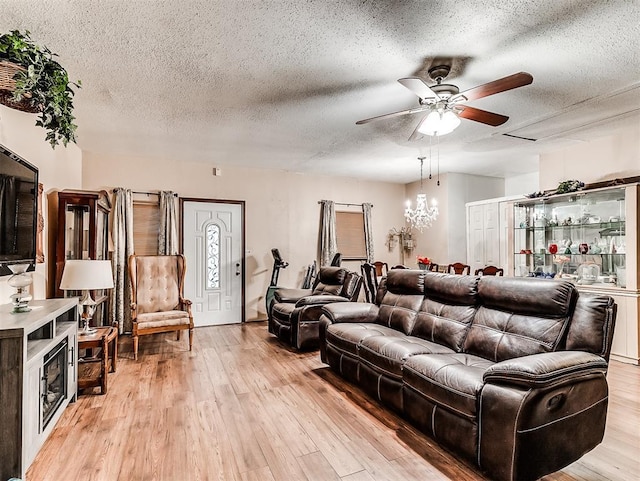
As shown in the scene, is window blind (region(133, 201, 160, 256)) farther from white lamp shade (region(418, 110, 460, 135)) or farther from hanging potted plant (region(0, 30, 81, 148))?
white lamp shade (region(418, 110, 460, 135))

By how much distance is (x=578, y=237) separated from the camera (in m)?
4.66

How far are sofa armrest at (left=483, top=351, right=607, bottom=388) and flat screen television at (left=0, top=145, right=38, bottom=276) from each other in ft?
10.3

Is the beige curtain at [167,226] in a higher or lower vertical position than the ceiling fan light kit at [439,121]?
lower

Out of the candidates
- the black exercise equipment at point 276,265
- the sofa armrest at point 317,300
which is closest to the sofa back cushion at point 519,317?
the sofa armrest at point 317,300

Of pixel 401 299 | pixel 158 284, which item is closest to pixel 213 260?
pixel 158 284

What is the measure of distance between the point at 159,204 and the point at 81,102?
7.52ft

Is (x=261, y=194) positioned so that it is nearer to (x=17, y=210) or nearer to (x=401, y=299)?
(x=401, y=299)

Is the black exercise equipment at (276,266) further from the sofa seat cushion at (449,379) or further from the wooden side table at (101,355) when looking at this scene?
the sofa seat cushion at (449,379)

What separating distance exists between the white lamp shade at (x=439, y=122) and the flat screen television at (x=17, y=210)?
121 inches

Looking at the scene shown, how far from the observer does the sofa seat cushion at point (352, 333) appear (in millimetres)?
3157

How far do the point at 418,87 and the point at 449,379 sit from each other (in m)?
1.92

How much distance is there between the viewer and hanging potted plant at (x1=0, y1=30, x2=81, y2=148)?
1784 millimetres

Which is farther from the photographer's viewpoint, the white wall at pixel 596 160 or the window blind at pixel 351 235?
the window blind at pixel 351 235

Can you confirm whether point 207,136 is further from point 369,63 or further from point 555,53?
point 555,53
